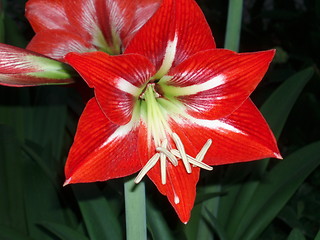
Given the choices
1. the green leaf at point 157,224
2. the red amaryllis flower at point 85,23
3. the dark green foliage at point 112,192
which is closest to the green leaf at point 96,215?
the dark green foliage at point 112,192

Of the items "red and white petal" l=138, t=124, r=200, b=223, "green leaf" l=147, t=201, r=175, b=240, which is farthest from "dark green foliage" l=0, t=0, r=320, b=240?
"red and white petal" l=138, t=124, r=200, b=223

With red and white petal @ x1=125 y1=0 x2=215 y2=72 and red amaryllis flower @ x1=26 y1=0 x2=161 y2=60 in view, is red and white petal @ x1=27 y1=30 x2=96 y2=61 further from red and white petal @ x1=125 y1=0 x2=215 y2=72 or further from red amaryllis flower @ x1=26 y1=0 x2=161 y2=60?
red and white petal @ x1=125 y1=0 x2=215 y2=72

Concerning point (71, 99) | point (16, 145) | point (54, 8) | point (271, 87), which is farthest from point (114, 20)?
point (271, 87)

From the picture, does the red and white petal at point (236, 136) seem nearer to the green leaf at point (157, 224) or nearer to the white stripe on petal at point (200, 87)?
the white stripe on petal at point (200, 87)

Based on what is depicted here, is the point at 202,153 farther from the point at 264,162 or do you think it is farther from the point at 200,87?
the point at 264,162

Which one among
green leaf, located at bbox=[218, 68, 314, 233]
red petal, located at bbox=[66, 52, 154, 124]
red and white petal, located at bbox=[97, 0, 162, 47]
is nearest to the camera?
red petal, located at bbox=[66, 52, 154, 124]

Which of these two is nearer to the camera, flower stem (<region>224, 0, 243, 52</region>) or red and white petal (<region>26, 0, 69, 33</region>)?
red and white petal (<region>26, 0, 69, 33</region>)

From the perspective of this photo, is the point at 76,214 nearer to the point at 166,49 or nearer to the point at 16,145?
the point at 16,145
